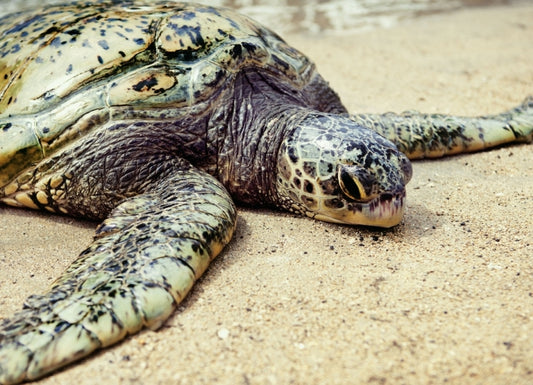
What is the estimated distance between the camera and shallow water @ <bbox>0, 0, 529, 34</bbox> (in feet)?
29.8

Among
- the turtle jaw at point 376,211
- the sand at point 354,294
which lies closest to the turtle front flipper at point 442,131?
the sand at point 354,294

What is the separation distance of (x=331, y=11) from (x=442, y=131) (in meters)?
6.42

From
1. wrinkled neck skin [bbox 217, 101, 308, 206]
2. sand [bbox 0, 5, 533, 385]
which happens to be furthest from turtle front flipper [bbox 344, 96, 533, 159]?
wrinkled neck skin [bbox 217, 101, 308, 206]

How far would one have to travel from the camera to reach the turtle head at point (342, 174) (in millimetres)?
3094

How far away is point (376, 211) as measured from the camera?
311 centimetres

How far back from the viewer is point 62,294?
246 cm

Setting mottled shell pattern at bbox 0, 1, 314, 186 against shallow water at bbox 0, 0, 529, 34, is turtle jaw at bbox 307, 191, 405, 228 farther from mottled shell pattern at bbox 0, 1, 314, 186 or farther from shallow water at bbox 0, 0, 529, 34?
shallow water at bbox 0, 0, 529, 34

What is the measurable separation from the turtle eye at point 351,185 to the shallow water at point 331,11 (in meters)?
6.18

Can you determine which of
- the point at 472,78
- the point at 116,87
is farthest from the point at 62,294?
the point at 472,78

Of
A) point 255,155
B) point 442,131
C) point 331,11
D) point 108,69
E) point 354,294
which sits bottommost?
point 331,11

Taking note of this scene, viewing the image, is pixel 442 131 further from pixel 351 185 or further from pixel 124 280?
pixel 124 280

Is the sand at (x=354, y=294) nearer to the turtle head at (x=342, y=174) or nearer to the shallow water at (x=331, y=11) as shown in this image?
the turtle head at (x=342, y=174)

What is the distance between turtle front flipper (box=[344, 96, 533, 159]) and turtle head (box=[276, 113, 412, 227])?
0.98 metres

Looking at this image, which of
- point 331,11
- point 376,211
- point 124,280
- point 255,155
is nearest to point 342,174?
point 376,211
